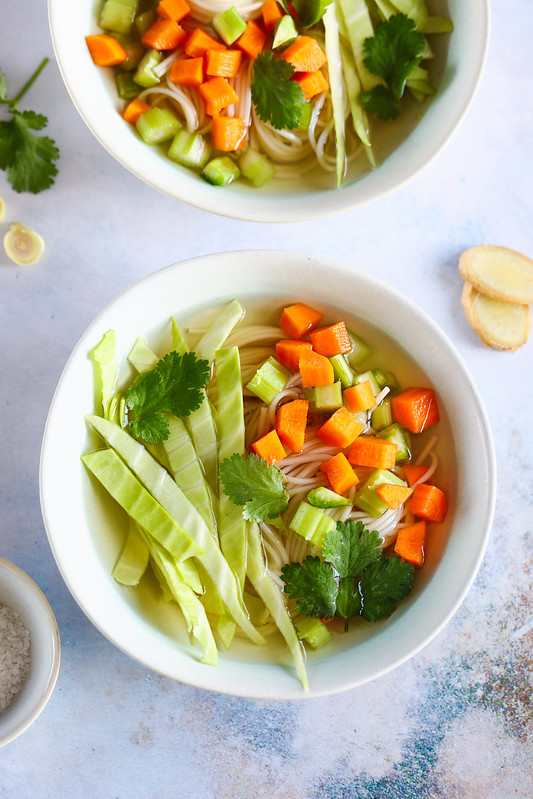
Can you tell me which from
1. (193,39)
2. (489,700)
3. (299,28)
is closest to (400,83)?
(299,28)

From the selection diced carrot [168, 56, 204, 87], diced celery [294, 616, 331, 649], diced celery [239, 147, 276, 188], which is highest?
diced carrot [168, 56, 204, 87]

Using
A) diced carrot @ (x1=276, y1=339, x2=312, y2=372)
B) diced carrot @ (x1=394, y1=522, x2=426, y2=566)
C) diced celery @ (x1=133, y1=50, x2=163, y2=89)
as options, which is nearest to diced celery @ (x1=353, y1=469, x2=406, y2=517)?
diced carrot @ (x1=394, y1=522, x2=426, y2=566)

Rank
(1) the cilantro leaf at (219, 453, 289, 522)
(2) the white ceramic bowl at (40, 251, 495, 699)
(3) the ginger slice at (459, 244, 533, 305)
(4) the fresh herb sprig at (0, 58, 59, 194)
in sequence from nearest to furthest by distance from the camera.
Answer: (2) the white ceramic bowl at (40, 251, 495, 699) → (1) the cilantro leaf at (219, 453, 289, 522) → (4) the fresh herb sprig at (0, 58, 59, 194) → (3) the ginger slice at (459, 244, 533, 305)

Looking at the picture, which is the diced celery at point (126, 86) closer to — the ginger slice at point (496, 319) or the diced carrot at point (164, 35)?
the diced carrot at point (164, 35)

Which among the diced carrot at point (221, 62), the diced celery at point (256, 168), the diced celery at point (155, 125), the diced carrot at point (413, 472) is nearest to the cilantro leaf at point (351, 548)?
the diced carrot at point (413, 472)

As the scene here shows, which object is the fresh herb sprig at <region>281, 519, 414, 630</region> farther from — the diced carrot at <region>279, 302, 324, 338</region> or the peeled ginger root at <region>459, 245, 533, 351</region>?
the peeled ginger root at <region>459, 245, 533, 351</region>

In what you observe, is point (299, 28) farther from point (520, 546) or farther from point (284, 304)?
point (520, 546)

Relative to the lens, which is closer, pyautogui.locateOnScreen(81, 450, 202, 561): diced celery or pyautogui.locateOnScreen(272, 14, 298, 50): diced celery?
pyautogui.locateOnScreen(81, 450, 202, 561): diced celery
